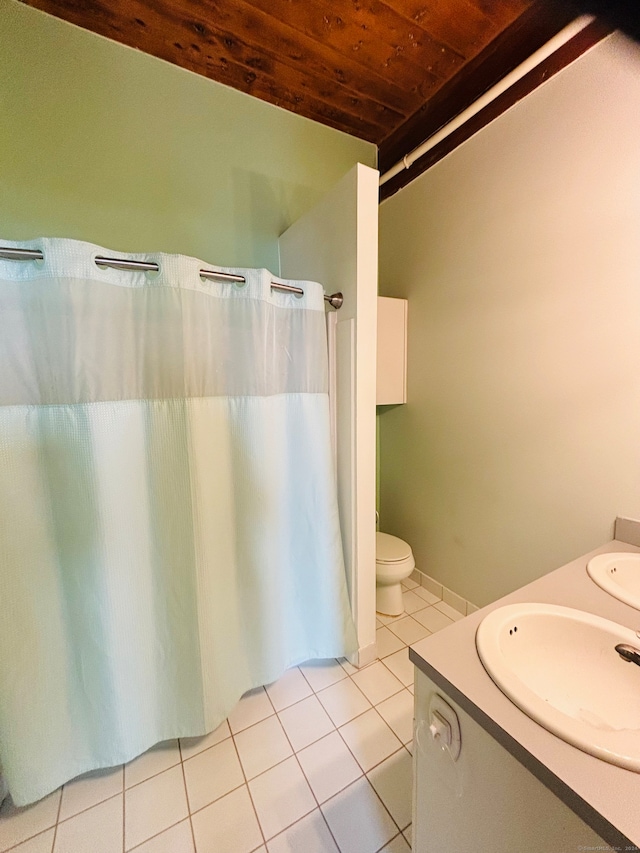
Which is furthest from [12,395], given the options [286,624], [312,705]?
[312,705]

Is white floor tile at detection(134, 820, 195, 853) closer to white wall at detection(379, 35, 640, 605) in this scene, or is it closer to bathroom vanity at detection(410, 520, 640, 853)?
bathroom vanity at detection(410, 520, 640, 853)

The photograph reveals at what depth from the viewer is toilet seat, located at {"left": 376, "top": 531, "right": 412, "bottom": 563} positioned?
68.5 inches

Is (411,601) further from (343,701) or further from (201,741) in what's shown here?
(201,741)

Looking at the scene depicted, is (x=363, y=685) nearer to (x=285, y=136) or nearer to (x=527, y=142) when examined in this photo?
(x=527, y=142)

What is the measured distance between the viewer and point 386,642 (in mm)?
1649

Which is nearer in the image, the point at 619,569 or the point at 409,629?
the point at 619,569

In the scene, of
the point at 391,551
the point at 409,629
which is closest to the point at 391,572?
the point at 391,551

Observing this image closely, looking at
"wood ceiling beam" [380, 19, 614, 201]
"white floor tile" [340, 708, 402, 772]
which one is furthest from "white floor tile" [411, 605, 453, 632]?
"wood ceiling beam" [380, 19, 614, 201]

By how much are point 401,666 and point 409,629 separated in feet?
0.80

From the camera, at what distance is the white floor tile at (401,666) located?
4.73 ft

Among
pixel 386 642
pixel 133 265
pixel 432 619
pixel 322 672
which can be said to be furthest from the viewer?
pixel 432 619

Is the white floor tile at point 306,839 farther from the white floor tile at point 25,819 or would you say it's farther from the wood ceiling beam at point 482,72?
the wood ceiling beam at point 482,72

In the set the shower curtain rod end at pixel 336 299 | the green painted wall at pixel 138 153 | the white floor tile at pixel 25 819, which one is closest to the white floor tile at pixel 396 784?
the white floor tile at pixel 25 819

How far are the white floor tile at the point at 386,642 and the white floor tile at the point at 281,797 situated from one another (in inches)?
23.7
